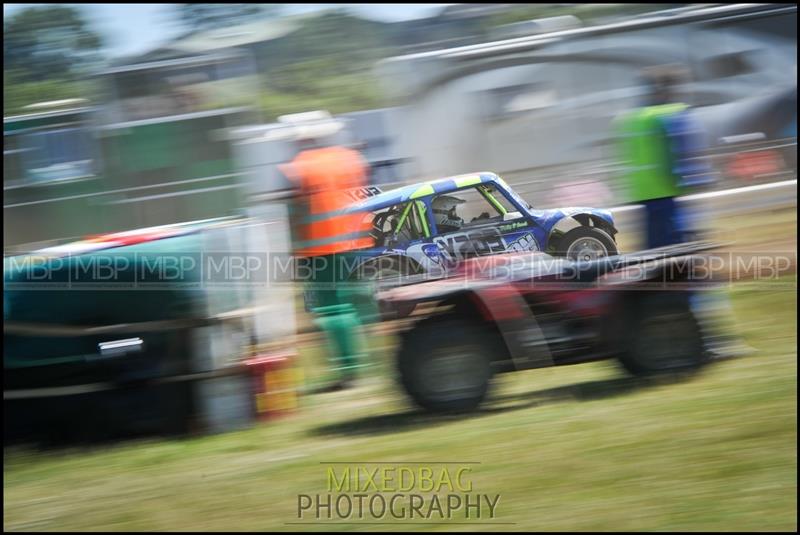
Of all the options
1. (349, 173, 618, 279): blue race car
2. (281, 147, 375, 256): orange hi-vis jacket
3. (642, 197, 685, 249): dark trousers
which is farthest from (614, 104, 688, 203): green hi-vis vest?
(281, 147, 375, 256): orange hi-vis jacket

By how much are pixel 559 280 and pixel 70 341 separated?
2486 mm

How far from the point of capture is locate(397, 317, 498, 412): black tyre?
4488 millimetres

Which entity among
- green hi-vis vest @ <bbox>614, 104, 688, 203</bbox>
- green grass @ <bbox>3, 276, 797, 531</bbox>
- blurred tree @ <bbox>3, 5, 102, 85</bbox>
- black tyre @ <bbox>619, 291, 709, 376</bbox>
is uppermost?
blurred tree @ <bbox>3, 5, 102, 85</bbox>

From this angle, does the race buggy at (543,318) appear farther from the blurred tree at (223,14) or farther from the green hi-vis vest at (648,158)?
the blurred tree at (223,14)

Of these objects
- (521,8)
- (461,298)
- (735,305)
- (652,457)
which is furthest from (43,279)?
(521,8)

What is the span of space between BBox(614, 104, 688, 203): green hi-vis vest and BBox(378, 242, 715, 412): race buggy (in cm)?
30

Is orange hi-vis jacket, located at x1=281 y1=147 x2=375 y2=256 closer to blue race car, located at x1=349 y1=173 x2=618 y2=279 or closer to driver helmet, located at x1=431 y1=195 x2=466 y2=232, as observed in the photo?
blue race car, located at x1=349 y1=173 x2=618 y2=279

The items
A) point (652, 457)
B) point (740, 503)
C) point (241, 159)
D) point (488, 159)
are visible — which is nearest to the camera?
point (740, 503)

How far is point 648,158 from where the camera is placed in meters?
4.58

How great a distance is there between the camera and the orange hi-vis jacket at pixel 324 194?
190 inches

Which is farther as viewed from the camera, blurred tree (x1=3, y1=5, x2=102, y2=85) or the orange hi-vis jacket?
blurred tree (x1=3, y1=5, x2=102, y2=85)

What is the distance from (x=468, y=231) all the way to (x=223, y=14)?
4031 mm

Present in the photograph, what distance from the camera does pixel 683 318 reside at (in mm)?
4695

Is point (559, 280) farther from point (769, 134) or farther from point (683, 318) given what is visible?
point (769, 134)
